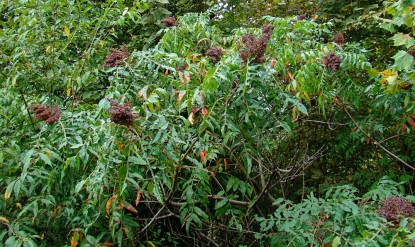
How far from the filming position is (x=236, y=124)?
2414 millimetres

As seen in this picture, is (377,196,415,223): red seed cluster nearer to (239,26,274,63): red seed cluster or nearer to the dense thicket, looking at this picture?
the dense thicket

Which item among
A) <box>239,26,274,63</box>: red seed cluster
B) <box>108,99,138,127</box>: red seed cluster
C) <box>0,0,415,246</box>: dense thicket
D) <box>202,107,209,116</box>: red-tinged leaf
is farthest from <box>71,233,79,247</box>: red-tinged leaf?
<box>239,26,274,63</box>: red seed cluster

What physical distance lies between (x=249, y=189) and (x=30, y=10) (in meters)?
2.47

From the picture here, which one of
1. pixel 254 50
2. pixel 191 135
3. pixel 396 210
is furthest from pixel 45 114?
pixel 396 210

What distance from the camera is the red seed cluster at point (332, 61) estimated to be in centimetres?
284

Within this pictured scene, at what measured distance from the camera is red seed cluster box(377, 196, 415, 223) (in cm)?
204

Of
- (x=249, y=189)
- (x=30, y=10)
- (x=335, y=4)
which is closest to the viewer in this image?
(x=249, y=189)

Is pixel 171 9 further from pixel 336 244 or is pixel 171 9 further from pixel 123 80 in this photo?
pixel 336 244

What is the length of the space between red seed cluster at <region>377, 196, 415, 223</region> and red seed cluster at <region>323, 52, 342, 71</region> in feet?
3.34

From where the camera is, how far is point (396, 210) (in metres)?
2.05

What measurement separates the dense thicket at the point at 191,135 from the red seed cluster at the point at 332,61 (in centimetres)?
2

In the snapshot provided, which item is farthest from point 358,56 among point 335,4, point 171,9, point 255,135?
point 171,9

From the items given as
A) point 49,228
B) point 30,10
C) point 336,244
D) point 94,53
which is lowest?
point 49,228

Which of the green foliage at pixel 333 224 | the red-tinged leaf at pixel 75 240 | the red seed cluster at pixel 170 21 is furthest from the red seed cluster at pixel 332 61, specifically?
the red-tinged leaf at pixel 75 240
